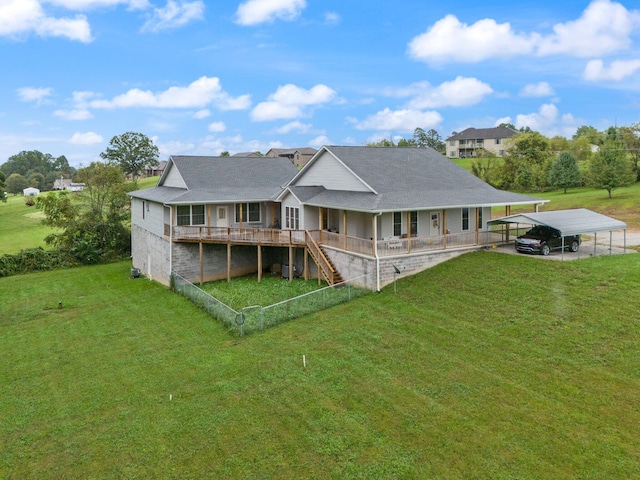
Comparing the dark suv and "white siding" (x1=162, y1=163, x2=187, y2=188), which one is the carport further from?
"white siding" (x1=162, y1=163, x2=187, y2=188)

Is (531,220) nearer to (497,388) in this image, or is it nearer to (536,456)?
(497,388)

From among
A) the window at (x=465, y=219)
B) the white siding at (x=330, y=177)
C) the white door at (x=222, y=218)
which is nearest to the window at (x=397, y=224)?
the white siding at (x=330, y=177)

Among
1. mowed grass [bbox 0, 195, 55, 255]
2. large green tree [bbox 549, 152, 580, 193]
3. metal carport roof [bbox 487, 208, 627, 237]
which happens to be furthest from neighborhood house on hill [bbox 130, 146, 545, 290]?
large green tree [bbox 549, 152, 580, 193]

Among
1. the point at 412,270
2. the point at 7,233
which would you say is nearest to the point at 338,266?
the point at 412,270

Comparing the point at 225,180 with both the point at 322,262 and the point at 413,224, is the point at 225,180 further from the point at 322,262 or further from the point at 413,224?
the point at 413,224

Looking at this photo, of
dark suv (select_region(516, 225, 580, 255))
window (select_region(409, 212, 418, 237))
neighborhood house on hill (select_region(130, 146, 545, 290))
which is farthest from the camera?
window (select_region(409, 212, 418, 237))
